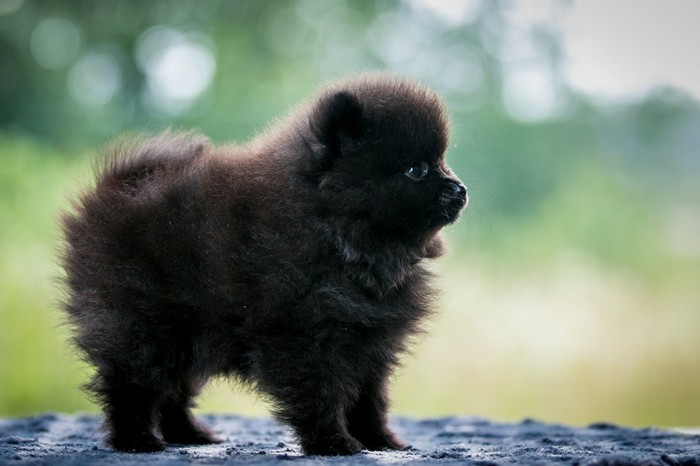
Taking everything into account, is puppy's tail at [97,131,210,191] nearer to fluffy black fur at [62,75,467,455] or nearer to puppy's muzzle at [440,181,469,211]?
fluffy black fur at [62,75,467,455]

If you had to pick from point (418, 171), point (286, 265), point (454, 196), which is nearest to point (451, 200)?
point (454, 196)

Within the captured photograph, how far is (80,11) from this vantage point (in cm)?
600

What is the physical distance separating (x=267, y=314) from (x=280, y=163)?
504 mm

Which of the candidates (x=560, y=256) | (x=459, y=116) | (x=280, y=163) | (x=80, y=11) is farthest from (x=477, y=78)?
(x=280, y=163)

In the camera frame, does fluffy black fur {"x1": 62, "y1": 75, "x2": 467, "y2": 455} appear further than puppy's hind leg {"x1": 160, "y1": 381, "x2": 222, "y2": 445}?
No

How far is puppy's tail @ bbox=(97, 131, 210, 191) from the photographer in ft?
9.41

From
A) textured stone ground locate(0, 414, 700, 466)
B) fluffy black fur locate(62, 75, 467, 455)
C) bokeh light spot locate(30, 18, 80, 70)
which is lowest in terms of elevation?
textured stone ground locate(0, 414, 700, 466)

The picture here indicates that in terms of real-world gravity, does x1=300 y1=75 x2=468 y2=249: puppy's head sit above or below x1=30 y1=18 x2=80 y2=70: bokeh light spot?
below

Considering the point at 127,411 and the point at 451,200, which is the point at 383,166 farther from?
the point at 127,411

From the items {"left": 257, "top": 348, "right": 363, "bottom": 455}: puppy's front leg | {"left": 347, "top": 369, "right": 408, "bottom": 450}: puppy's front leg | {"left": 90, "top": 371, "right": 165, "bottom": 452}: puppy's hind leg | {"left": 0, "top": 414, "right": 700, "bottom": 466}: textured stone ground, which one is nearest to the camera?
{"left": 0, "top": 414, "right": 700, "bottom": 466}: textured stone ground

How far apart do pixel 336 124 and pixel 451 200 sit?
0.43 metres

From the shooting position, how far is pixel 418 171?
255 cm

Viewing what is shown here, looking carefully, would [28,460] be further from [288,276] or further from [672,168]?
[672,168]

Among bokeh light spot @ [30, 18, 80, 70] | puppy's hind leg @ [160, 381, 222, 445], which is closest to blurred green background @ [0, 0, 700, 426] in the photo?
bokeh light spot @ [30, 18, 80, 70]
